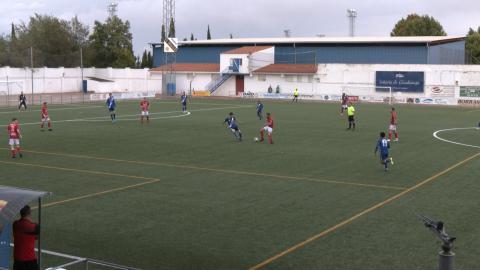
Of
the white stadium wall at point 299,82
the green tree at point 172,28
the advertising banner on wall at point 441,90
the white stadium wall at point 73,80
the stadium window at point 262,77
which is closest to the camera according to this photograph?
the white stadium wall at point 299,82

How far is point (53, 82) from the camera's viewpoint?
92688 mm

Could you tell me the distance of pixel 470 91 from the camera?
7325cm

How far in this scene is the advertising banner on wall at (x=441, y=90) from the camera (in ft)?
246

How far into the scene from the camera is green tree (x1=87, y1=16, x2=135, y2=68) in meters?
111

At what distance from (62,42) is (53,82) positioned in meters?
17.3

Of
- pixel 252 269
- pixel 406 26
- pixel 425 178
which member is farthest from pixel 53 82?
pixel 252 269

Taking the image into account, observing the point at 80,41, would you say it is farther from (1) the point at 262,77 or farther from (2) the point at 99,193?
(2) the point at 99,193

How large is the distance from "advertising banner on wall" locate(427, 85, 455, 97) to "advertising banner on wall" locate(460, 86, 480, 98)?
1168mm

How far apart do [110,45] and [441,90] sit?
6131 centimetres

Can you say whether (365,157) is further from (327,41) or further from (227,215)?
(327,41)

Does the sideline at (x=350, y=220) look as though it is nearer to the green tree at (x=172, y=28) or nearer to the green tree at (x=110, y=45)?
the green tree at (x=172, y=28)

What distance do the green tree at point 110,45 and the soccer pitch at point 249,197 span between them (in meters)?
75.2

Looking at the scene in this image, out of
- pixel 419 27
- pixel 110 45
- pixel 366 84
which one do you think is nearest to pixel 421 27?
pixel 419 27

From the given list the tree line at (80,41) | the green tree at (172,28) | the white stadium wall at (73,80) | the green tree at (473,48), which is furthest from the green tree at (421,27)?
the white stadium wall at (73,80)
